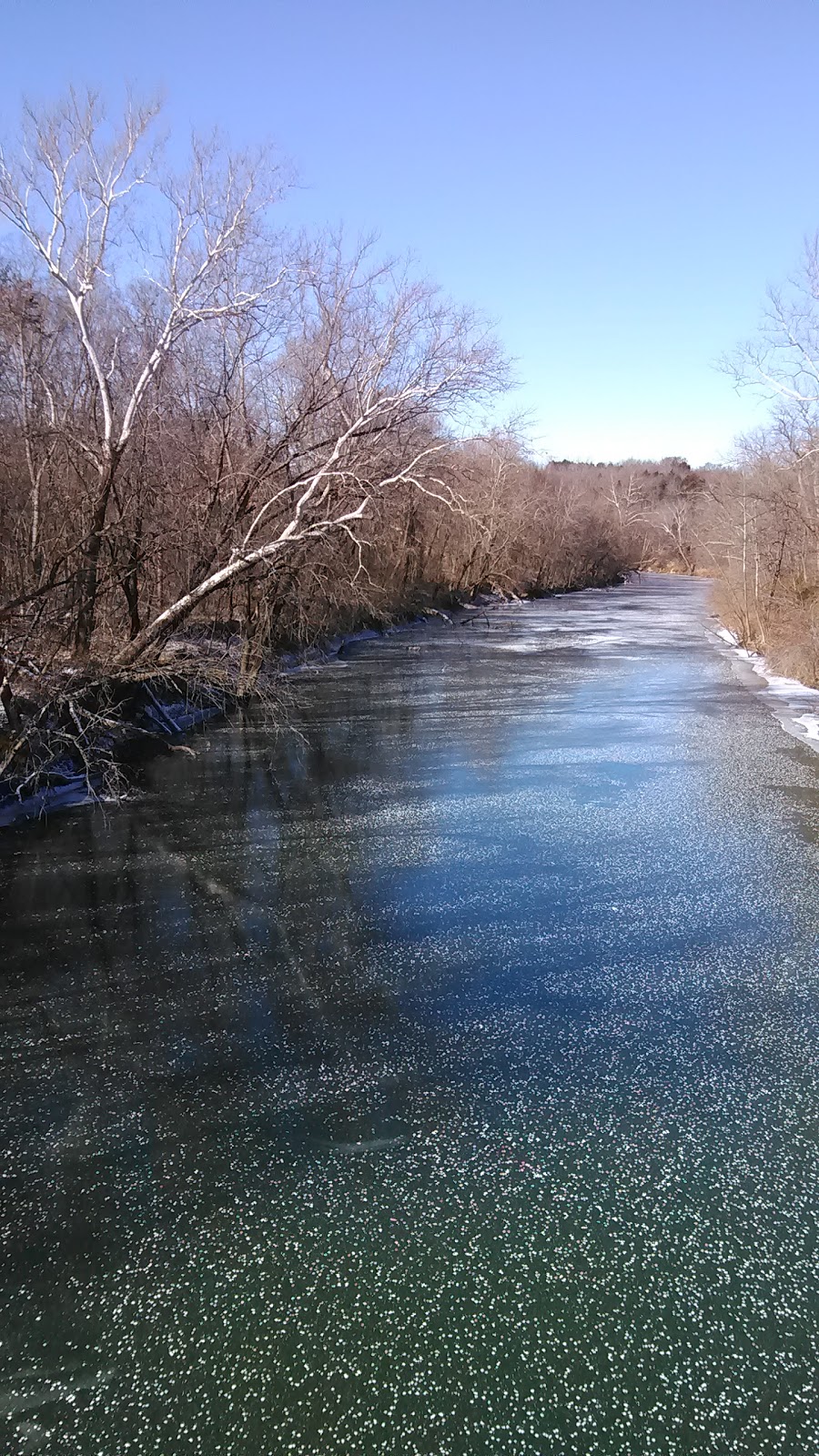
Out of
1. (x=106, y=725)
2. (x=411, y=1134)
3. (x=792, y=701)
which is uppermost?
(x=106, y=725)

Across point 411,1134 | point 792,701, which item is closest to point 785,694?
point 792,701

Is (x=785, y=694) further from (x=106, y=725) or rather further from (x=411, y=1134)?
(x=411, y=1134)

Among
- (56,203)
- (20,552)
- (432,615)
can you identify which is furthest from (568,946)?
(432,615)

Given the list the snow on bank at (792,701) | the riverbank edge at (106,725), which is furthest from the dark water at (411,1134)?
the snow on bank at (792,701)

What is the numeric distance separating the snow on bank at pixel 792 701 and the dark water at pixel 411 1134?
→ 4.41 meters

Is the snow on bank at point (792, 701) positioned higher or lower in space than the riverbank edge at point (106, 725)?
lower

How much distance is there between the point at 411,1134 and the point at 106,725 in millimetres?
7194

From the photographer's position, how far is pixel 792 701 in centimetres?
1424

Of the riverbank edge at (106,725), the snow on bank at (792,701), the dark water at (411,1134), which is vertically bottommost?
the dark water at (411,1134)

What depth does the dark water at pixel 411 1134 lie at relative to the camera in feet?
8.27

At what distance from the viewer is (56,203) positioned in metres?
9.11

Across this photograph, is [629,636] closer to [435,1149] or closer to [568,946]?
[568,946]

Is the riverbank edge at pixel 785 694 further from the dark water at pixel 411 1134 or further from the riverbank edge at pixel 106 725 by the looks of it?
the riverbank edge at pixel 106 725

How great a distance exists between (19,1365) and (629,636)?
23713 millimetres
